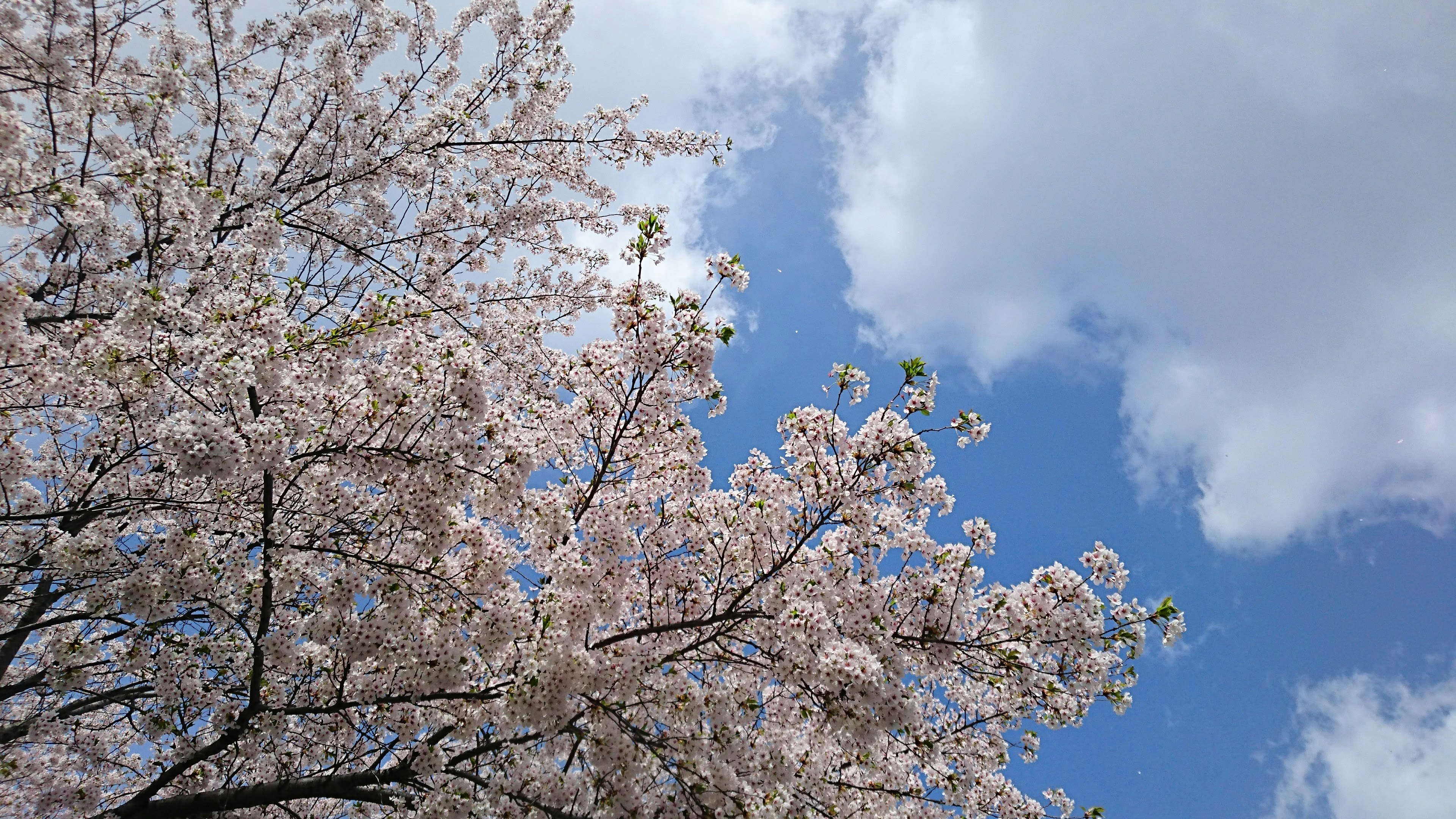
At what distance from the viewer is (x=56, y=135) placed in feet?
22.1

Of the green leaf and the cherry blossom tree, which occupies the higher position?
the green leaf

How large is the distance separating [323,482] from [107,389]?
278 centimetres

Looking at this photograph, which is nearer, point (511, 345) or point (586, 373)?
point (586, 373)

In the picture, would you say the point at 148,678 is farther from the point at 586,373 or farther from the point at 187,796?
the point at 586,373

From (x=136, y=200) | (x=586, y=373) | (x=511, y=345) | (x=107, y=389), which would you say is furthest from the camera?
(x=511, y=345)

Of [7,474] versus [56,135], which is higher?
[56,135]

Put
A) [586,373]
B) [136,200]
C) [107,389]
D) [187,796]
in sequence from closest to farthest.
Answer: [136,200], [187,796], [107,389], [586,373]

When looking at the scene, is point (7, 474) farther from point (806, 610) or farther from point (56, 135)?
point (806, 610)

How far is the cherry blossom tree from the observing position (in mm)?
5199

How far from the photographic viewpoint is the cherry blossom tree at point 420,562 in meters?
5.20

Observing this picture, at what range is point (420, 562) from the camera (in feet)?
20.1

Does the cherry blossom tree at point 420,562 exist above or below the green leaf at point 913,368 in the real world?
below

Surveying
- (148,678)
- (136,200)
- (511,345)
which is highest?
(511,345)

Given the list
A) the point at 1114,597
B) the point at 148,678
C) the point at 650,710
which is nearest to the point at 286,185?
the point at 148,678
